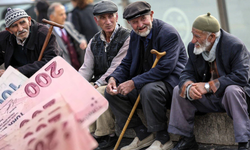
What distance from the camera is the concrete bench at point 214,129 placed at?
390 cm

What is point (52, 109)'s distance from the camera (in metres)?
2.37

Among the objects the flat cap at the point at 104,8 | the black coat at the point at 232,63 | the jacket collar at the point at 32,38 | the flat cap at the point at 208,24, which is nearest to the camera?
the black coat at the point at 232,63

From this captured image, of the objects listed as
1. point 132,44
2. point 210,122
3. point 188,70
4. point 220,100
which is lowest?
point 210,122

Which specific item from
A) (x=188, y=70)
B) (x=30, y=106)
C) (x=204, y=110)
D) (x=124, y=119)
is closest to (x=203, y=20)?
(x=188, y=70)

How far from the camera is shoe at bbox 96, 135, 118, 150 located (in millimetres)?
4664

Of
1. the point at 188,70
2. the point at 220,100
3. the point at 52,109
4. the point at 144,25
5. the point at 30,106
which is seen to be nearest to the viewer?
the point at 52,109

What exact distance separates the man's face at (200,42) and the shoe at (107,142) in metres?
1.63

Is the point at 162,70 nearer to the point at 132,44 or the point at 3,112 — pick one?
the point at 132,44

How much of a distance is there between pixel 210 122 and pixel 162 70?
74 cm

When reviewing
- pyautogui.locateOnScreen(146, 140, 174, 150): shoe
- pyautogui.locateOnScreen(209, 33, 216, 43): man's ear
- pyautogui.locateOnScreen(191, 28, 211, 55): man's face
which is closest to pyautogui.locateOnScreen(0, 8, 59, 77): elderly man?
pyautogui.locateOnScreen(146, 140, 174, 150): shoe

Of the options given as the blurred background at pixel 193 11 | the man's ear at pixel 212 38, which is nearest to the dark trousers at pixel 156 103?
the man's ear at pixel 212 38

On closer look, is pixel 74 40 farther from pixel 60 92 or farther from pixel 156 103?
pixel 60 92

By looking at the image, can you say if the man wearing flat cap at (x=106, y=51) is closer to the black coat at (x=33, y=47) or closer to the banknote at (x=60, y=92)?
the black coat at (x=33, y=47)

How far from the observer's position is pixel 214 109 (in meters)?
3.72
